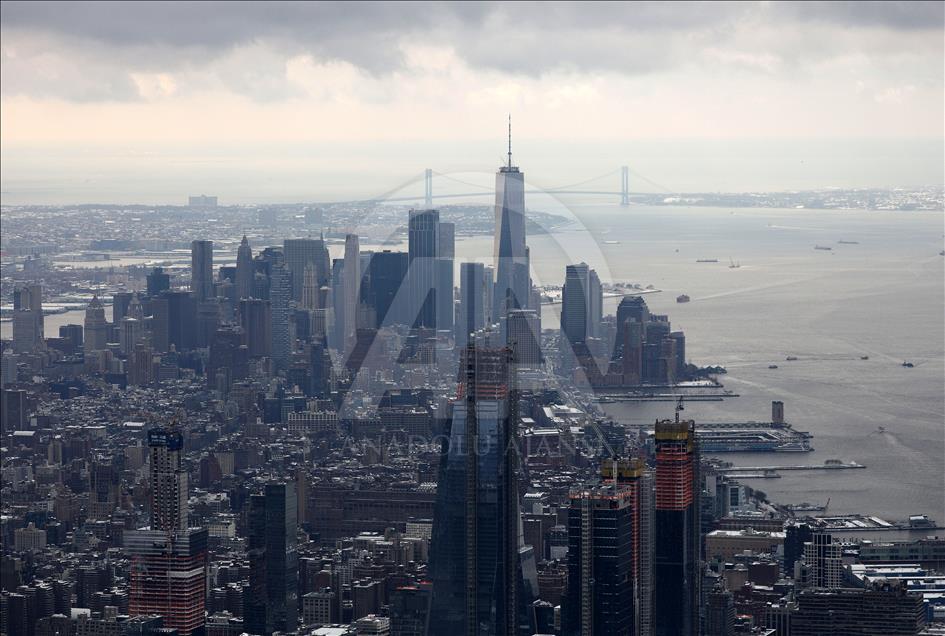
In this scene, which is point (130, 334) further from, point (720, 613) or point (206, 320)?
point (720, 613)

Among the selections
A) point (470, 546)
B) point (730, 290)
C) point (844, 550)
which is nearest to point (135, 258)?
point (730, 290)

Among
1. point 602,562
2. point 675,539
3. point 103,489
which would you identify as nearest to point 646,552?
point 602,562

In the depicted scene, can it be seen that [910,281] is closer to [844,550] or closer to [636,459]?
[844,550]

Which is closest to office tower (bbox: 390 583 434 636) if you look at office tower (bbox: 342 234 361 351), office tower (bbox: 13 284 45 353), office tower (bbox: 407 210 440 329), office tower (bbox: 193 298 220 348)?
office tower (bbox: 407 210 440 329)

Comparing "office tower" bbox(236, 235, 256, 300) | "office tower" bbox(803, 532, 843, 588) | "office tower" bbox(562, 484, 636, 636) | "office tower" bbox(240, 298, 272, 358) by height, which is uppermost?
"office tower" bbox(236, 235, 256, 300)

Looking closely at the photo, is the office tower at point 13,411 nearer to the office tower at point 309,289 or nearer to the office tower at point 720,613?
the office tower at point 309,289

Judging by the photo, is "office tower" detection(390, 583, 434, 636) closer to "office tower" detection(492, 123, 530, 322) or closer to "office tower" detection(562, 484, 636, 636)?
"office tower" detection(562, 484, 636, 636)
